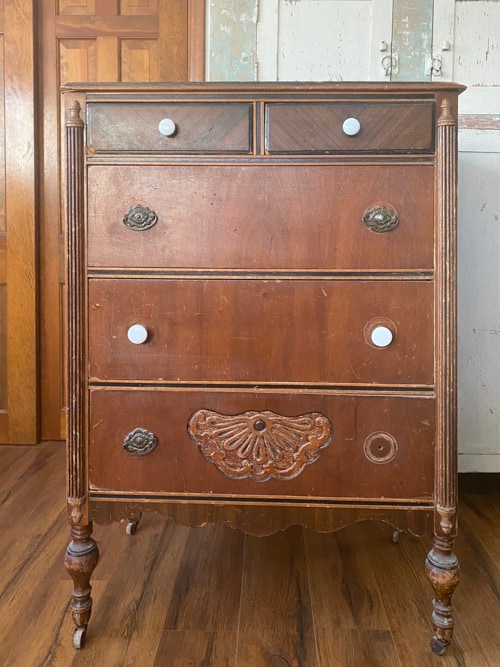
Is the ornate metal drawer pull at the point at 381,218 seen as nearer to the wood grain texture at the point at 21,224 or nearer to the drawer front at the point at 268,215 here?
the drawer front at the point at 268,215

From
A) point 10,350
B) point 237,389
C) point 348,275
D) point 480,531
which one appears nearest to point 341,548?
point 480,531

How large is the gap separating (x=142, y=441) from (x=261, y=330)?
1.32 ft

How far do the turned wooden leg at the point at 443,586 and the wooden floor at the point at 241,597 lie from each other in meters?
0.04

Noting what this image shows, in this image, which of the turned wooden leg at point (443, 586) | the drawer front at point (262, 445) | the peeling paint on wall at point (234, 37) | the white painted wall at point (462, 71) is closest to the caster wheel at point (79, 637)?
the drawer front at point (262, 445)

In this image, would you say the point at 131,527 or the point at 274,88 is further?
the point at 131,527

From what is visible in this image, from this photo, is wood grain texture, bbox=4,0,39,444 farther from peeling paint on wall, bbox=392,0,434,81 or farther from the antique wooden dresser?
peeling paint on wall, bbox=392,0,434,81

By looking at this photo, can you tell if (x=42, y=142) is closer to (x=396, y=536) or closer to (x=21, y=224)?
(x=21, y=224)

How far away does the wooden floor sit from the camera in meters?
1.24

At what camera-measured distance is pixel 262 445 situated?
1.27m

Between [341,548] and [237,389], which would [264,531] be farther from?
[341,548]

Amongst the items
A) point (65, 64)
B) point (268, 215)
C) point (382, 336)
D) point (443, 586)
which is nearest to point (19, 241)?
point (65, 64)

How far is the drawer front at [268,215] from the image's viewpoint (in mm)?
1234

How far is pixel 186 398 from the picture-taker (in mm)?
1278

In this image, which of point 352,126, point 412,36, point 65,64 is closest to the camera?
point 352,126
